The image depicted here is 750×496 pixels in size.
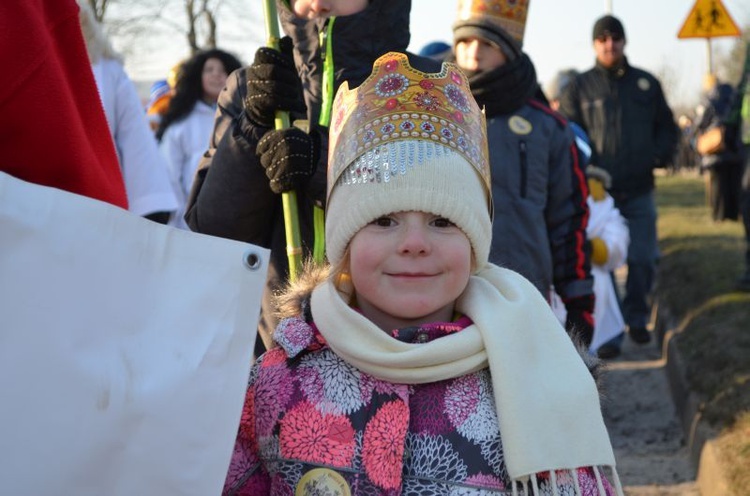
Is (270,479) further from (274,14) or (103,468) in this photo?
(274,14)

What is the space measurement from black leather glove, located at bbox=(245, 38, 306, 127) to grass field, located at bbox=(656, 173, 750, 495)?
2575 millimetres

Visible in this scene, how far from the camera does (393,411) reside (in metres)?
2.30

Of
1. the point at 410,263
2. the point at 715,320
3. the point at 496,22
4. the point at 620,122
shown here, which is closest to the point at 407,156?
the point at 410,263

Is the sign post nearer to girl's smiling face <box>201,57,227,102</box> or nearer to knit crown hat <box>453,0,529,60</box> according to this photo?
girl's smiling face <box>201,57,227,102</box>

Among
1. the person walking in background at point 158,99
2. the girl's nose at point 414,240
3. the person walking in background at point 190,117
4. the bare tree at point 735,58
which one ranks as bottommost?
the bare tree at point 735,58

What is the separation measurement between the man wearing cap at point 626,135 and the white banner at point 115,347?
290 inches

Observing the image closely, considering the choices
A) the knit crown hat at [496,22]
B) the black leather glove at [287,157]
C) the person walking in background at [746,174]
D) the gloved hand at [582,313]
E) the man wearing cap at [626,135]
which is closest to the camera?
the black leather glove at [287,157]

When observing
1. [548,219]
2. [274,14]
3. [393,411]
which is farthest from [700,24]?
[393,411]

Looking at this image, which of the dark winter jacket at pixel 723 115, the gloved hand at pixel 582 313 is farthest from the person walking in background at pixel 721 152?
the gloved hand at pixel 582 313

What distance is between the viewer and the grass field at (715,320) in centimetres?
531

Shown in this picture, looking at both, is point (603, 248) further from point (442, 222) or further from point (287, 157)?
point (442, 222)

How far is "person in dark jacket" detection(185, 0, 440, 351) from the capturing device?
3047 millimetres

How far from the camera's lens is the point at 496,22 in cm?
444

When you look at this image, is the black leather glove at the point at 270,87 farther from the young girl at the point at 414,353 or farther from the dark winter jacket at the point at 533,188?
the dark winter jacket at the point at 533,188
